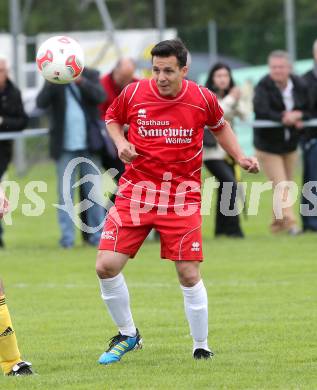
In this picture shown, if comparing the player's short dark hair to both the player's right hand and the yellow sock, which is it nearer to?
the player's right hand

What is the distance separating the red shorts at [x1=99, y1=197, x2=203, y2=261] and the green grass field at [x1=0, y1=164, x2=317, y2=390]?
2.29ft

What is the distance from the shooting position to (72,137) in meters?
14.2

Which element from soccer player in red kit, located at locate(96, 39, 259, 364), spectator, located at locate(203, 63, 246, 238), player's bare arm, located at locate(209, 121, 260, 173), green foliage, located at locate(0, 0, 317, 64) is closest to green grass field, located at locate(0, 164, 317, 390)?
soccer player in red kit, located at locate(96, 39, 259, 364)

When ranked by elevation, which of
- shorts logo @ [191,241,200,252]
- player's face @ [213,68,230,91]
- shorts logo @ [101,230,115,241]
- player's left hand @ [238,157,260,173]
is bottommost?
player's face @ [213,68,230,91]

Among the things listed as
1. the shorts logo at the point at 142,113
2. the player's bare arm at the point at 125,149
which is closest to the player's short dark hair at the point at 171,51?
the shorts logo at the point at 142,113

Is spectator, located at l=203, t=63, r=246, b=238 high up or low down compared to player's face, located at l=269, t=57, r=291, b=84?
down

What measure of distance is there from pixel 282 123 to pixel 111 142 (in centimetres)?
221

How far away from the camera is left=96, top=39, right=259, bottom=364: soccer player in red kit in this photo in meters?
7.60

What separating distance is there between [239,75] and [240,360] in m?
18.6

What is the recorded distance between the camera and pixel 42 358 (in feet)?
25.7

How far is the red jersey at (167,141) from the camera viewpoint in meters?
7.65

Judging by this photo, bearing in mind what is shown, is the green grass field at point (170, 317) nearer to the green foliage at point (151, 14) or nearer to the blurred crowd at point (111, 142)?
the blurred crowd at point (111, 142)

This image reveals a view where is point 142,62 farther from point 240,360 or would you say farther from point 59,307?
point 240,360

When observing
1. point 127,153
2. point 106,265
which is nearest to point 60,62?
point 127,153
